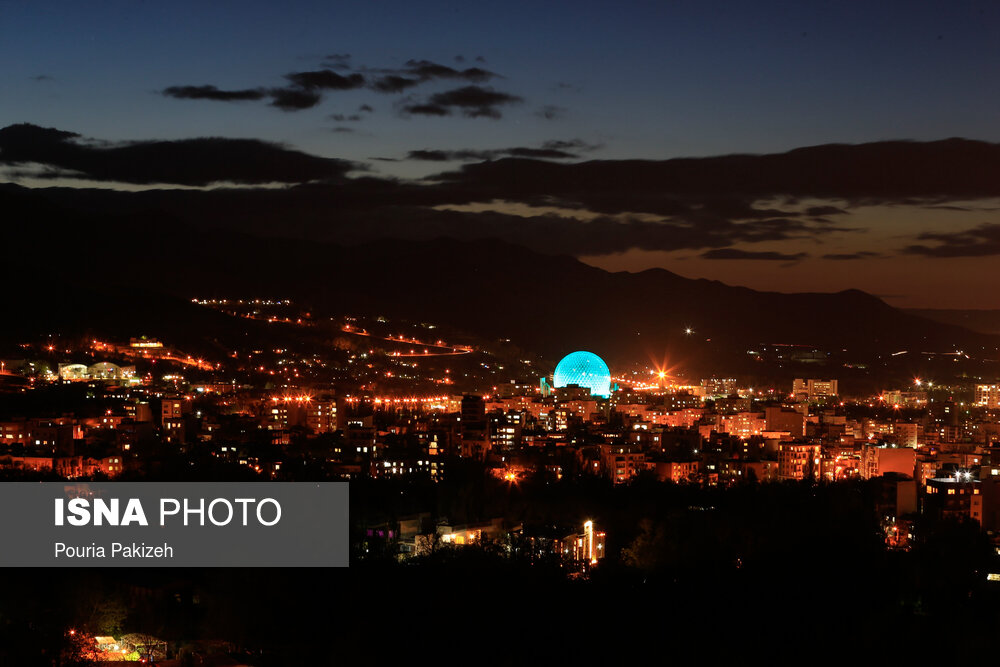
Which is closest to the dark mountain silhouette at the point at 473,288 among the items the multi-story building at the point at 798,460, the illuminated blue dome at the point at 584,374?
Result: the illuminated blue dome at the point at 584,374

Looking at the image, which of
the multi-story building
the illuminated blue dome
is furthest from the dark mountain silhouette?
the multi-story building

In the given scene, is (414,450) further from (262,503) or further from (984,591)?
(984,591)

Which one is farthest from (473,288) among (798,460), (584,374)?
(798,460)

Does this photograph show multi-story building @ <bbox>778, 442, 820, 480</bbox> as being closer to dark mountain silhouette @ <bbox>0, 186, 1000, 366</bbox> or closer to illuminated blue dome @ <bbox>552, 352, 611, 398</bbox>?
illuminated blue dome @ <bbox>552, 352, 611, 398</bbox>

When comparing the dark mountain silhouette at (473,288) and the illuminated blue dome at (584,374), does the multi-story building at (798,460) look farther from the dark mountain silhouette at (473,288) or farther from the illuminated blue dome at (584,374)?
the dark mountain silhouette at (473,288)

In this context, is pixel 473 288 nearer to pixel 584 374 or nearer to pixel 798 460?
pixel 584 374

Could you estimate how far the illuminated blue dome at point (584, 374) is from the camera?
3412 centimetres

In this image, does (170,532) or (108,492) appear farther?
(108,492)

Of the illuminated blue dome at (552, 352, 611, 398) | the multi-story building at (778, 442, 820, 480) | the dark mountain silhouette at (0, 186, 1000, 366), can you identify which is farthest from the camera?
the dark mountain silhouette at (0, 186, 1000, 366)

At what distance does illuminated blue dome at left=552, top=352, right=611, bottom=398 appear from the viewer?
34.1 metres

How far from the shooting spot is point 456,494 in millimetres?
13383

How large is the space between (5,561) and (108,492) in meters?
2.45

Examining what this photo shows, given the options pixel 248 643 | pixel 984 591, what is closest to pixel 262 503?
pixel 248 643

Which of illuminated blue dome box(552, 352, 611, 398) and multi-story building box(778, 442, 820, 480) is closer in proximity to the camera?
multi-story building box(778, 442, 820, 480)
